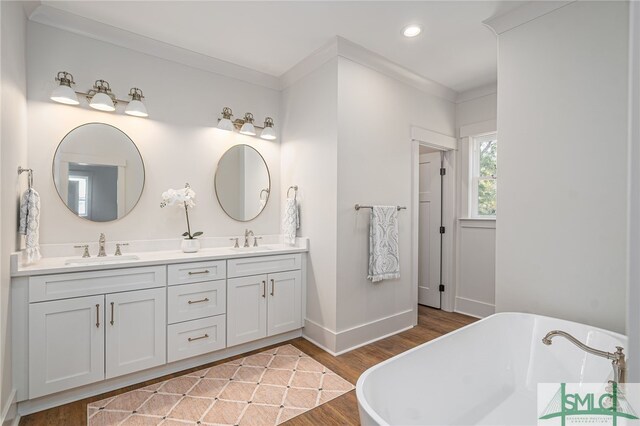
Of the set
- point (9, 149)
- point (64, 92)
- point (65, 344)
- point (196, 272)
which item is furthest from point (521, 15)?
point (65, 344)

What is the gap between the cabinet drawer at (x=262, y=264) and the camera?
277cm

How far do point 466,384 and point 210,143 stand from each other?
2843 millimetres

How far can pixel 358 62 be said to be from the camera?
294 centimetres

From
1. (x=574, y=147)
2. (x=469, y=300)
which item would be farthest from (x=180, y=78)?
(x=469, y=300)

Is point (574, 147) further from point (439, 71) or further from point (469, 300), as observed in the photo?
point (469, 300)

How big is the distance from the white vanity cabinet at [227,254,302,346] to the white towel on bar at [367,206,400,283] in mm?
731

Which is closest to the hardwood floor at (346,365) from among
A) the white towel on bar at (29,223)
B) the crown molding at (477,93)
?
the white towel on bar at (29,223)

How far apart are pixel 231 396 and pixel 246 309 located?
749 millimetres

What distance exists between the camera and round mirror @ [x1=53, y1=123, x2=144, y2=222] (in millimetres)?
2480

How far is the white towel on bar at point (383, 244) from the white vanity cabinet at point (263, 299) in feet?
2.40

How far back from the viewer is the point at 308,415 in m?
2.01

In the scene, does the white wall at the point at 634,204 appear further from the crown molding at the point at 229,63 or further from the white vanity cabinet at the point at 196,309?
the crown molding at the point at 229,63

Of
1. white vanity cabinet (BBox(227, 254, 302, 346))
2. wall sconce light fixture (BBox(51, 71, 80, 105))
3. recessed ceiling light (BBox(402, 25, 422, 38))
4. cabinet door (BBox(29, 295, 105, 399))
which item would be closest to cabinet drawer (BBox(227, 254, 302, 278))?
white vanity cabinet (BBox(227, 254, 302, 346))

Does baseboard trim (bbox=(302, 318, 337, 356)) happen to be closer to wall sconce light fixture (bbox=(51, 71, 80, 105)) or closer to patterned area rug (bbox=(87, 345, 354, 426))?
patterned area rug (bbox=(87, 345, 354, 426))
